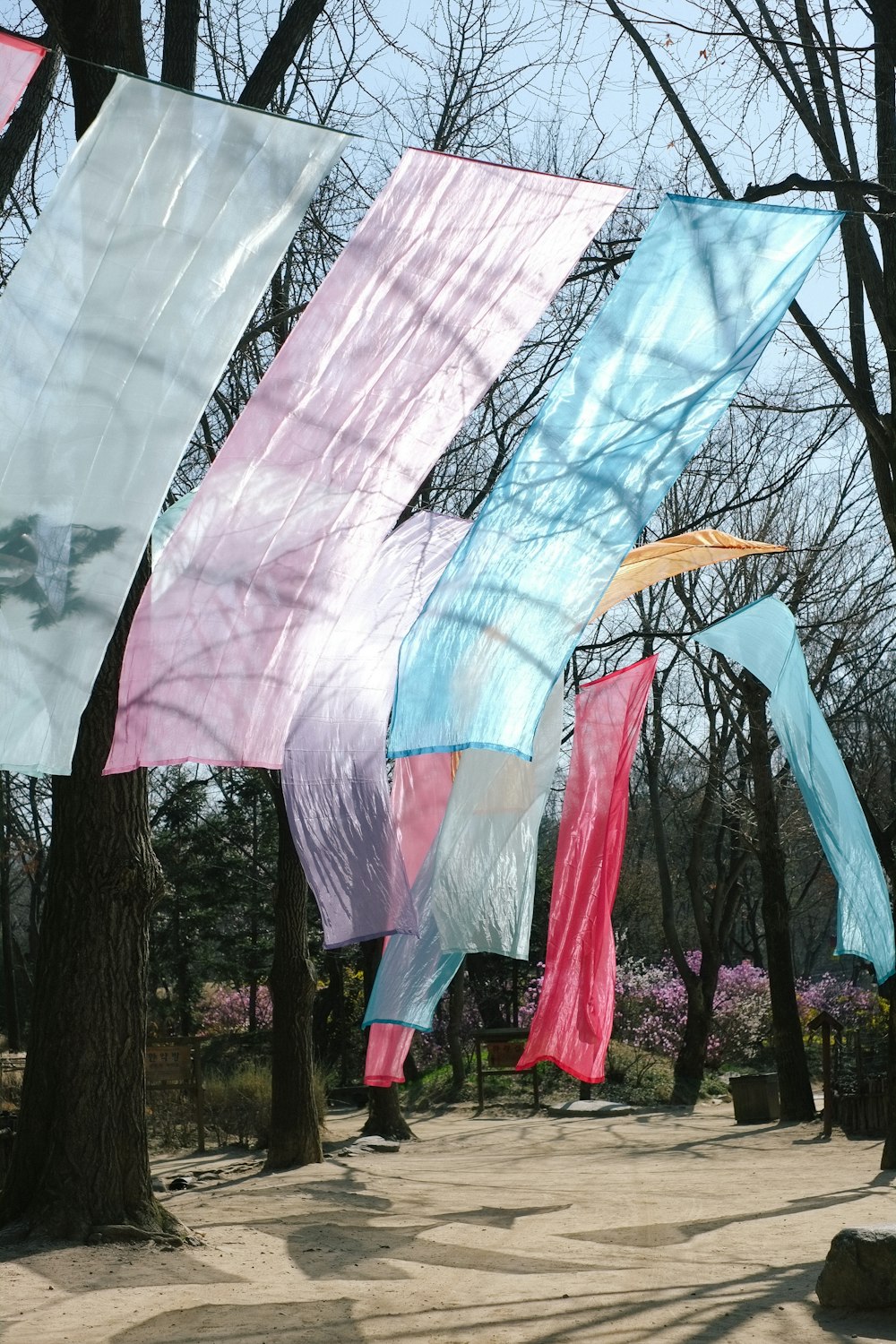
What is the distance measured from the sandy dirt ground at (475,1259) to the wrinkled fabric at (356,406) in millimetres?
2476

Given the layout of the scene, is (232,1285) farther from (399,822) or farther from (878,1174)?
(878,1174)

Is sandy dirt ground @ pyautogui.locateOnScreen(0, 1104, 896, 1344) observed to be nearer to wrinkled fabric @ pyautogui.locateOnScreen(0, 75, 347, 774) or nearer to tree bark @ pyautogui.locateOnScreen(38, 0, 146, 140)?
wrinkled fabric @ pyautogui.locateOnScreen(0, 75, 347, 774)

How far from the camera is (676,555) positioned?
8.18 meters

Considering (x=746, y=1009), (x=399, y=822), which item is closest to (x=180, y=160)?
(x=399, y=822)

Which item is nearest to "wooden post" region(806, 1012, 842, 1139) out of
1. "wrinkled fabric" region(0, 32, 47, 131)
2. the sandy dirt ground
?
the sandy dirt ground

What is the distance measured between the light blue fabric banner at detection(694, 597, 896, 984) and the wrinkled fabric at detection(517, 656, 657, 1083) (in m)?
0.81

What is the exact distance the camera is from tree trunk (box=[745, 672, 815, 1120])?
1518 cm

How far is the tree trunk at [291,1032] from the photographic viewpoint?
10664 mm

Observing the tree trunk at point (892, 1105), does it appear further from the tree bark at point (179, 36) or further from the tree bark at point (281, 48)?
the tree bark at point (179, 36)

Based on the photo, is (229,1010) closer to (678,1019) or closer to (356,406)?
(678,1019)

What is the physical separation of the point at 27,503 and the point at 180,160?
4.42ft

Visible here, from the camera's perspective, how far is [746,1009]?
22375 millimetres

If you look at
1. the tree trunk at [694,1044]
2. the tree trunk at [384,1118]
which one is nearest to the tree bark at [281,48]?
the tree trunk at [384,1118]

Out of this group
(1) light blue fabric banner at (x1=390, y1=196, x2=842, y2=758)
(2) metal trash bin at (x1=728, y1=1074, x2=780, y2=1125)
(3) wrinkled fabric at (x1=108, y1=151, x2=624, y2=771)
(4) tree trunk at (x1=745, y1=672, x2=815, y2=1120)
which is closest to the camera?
(1) light blue fabric banner at (x1=390, y1=196, x2=842, y2=758)
